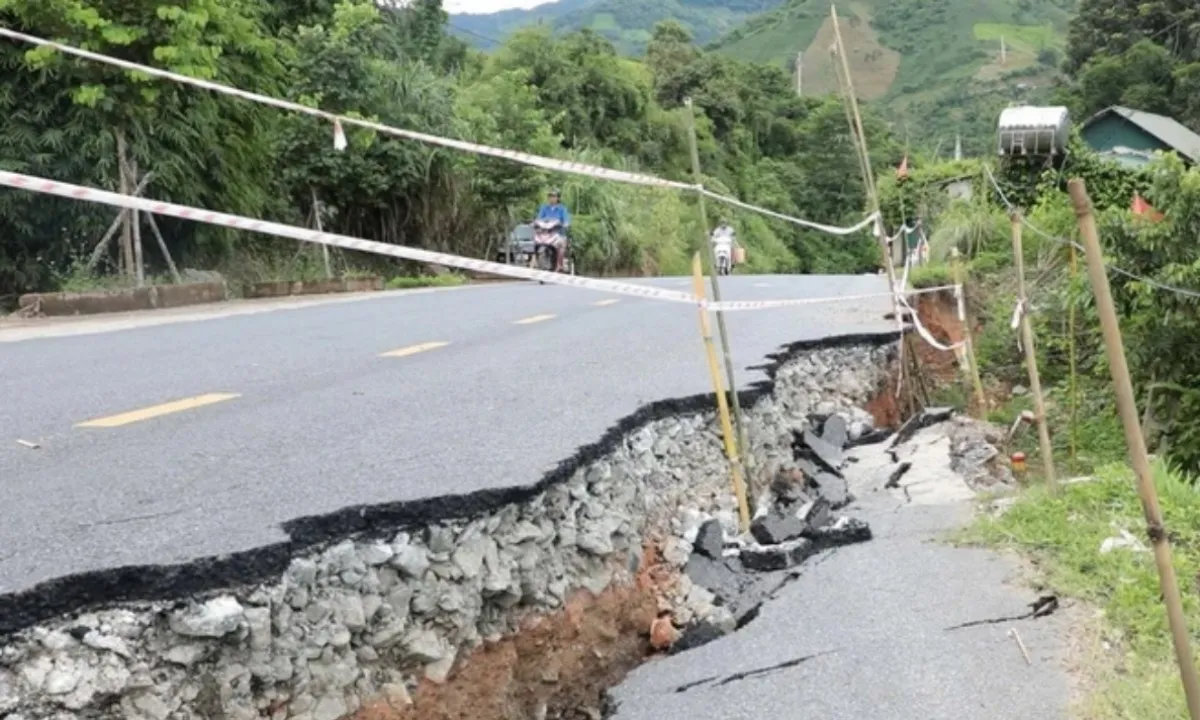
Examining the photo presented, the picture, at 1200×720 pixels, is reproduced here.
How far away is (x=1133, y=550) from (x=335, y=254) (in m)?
14.7

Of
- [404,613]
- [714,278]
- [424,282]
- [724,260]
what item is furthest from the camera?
[724,260]

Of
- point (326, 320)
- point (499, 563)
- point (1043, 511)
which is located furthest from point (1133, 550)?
point (326, 320)

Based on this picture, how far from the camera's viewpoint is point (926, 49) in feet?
347

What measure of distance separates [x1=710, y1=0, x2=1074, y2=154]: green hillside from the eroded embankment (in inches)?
2792

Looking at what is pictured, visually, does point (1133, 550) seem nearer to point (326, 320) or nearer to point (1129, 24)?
point (326, 320)

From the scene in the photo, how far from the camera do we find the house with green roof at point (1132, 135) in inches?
1238

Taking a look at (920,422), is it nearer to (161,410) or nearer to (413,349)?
(413,349)

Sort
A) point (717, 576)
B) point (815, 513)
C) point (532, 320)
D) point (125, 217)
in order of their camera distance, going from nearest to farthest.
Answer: point (717, 576) → point (815, 513) → point (532, 320) → point (125, 217)

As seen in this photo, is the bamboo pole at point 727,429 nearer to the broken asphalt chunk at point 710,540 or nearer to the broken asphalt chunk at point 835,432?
the broken asphalt chunk at point 710,540

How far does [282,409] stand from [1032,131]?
2175cm

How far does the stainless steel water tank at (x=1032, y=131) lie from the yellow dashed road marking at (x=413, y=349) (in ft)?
62.0

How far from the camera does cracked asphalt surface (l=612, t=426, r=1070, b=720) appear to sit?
4273 millimetres

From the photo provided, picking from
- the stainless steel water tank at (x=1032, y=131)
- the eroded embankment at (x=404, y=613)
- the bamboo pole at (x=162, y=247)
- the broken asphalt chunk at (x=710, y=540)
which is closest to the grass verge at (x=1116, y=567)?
the broken asphalt chunk at (x=710, y=540)

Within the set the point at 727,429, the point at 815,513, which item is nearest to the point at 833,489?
the point at 815,513
